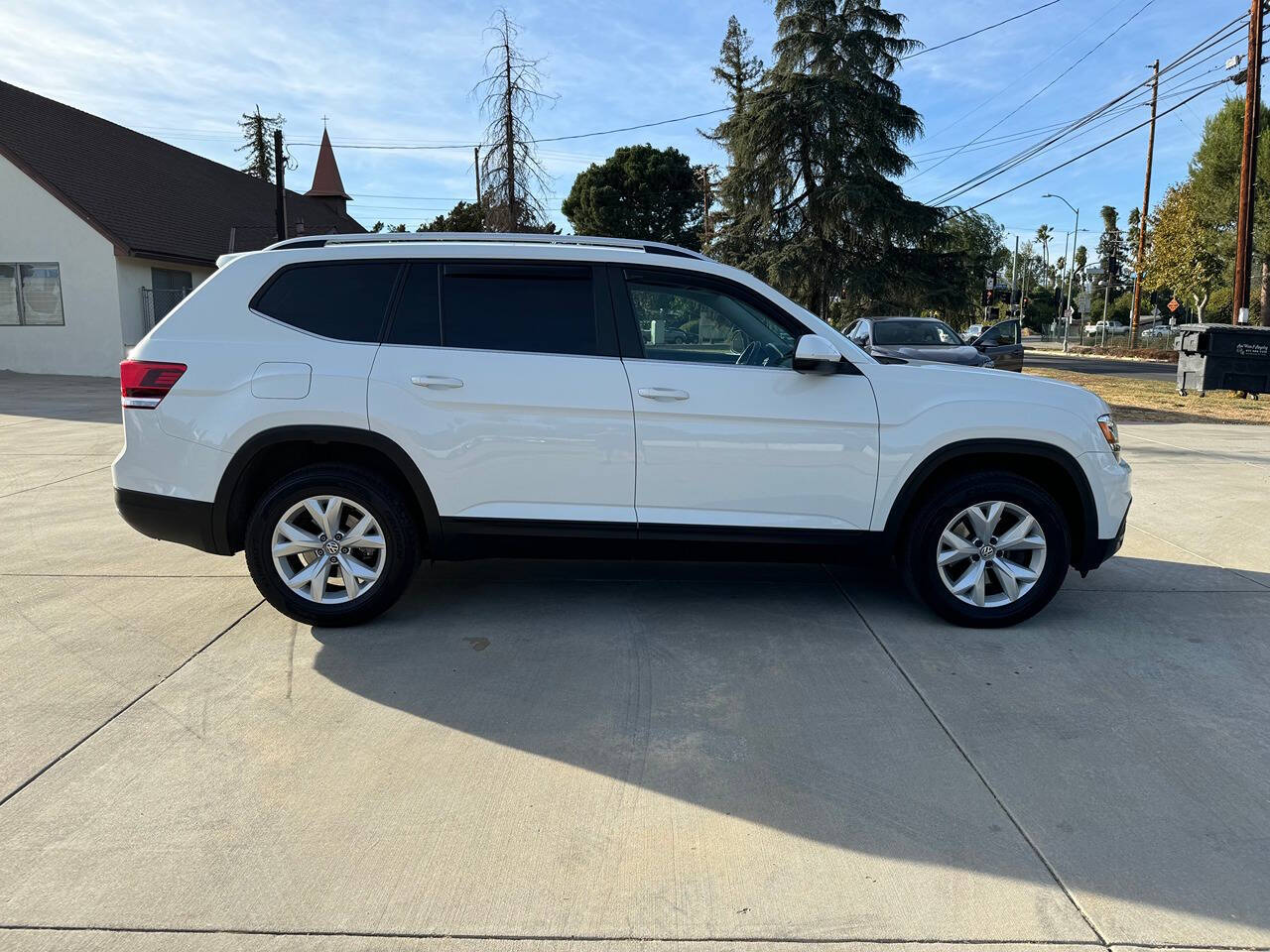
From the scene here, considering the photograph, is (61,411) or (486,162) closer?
(61,411)

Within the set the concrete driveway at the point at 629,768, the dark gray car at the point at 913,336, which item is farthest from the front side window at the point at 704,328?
the dark gray car at the point at 913,336

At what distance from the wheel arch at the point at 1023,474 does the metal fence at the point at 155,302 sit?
76.0 ft

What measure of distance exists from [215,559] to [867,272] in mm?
29388

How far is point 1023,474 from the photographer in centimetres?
486

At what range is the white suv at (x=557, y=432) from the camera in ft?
14.6

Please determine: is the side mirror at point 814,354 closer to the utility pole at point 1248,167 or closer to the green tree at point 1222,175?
the utility pole at point 1248,167

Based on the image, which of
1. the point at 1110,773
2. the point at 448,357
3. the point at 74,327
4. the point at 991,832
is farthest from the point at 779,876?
the point at 74,327

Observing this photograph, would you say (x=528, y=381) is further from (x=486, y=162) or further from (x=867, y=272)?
(x=867, y=272)

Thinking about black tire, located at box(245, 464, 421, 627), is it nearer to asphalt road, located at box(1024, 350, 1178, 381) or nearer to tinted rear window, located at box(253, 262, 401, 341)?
tinted rear window, located at box(253, 262, 401, 341)

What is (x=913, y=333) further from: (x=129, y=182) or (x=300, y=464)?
(x=129, y=182)

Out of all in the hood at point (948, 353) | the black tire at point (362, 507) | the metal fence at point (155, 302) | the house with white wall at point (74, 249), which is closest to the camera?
the black tire at point (362, 507)

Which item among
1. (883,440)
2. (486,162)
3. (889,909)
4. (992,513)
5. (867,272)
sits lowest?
(889,909)

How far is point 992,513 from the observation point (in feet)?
15.2

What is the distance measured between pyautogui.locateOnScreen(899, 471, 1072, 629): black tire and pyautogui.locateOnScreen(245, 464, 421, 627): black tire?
2.55 meters
